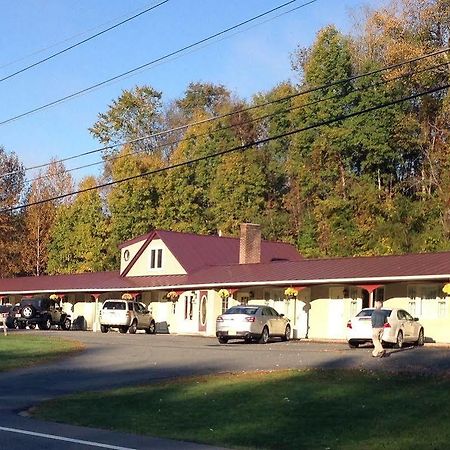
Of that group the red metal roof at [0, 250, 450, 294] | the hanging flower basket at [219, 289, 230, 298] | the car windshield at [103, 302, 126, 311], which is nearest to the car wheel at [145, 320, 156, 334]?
the red metal roof at [0, 250, 450, 294]

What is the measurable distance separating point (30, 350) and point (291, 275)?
14.6 m

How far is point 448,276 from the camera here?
115 feet

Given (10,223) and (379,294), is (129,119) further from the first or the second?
(379,294)

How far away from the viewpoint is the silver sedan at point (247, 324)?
118 ft

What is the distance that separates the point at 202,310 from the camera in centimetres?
4869

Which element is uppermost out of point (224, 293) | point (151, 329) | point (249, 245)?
point (249, 245)

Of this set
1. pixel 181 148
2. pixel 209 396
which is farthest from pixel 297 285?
pixel 181 148

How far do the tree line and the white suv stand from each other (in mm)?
10859

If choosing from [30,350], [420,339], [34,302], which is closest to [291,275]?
[420,339]

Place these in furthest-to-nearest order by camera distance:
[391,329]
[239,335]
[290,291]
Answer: [290,291] → [239,335] → [391,329]

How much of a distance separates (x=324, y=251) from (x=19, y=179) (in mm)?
34589

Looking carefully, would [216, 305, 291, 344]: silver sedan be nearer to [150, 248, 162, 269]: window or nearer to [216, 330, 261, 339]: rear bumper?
[216, 330, 261, 339]: rear bumper

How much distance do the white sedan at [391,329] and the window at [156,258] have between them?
74.6 feet

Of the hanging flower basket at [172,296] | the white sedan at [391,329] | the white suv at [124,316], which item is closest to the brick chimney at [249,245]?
the hanging flower basket at [172,296]
